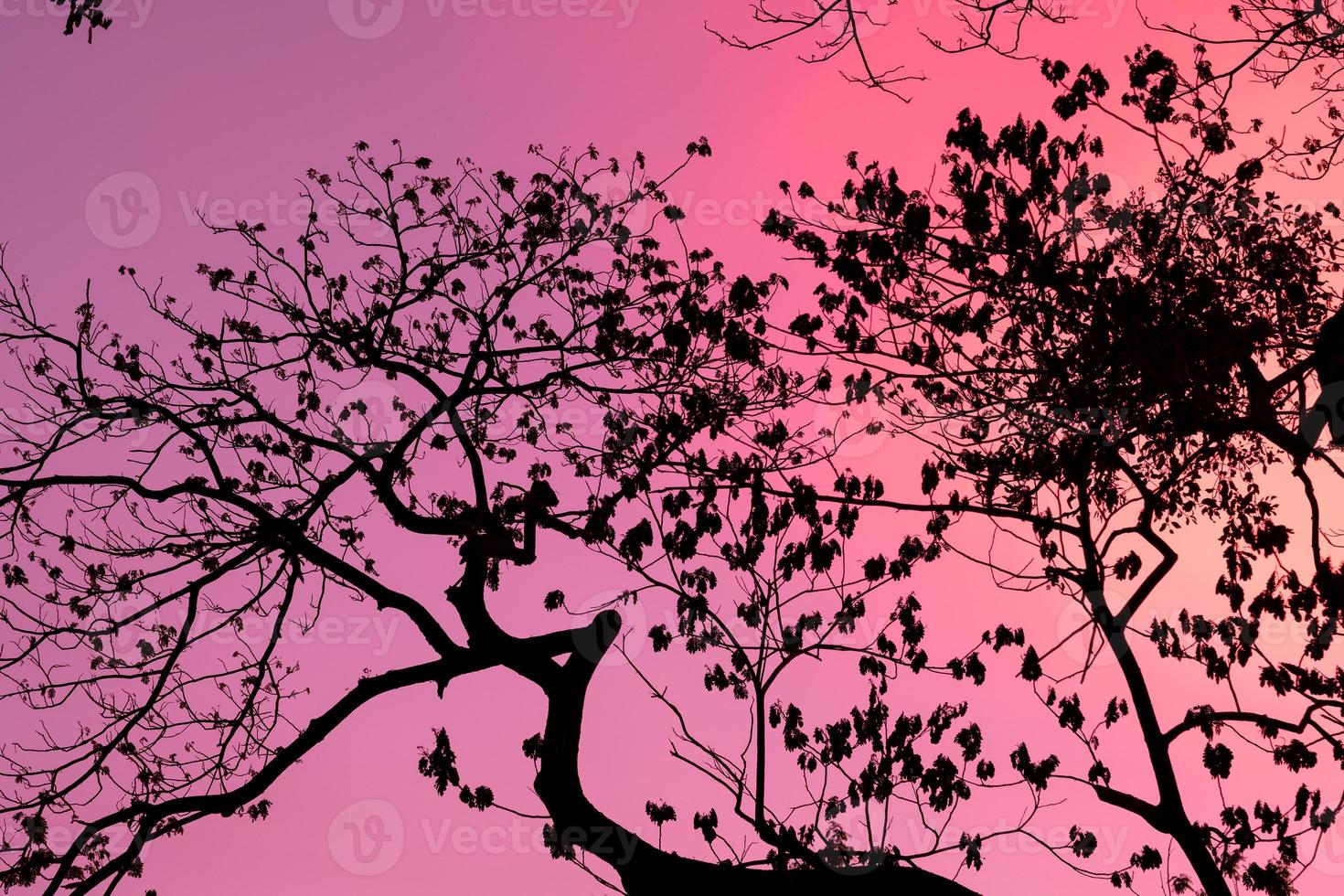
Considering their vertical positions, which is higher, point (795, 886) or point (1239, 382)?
point (1239, 382)

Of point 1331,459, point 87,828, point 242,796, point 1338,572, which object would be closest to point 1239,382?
point 1331,459

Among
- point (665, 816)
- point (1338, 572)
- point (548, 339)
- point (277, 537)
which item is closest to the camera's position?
point (1338, 572)

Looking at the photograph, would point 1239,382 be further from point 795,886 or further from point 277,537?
point 277,537

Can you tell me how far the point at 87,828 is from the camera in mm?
9523

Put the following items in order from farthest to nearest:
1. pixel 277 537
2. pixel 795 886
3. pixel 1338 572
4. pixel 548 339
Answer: pixel 548 339 → pixel 277 537 → pixel 795 886 → pixel 1338 572

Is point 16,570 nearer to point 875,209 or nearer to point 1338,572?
point 875,209

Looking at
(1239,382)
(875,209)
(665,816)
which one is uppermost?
(875,209)

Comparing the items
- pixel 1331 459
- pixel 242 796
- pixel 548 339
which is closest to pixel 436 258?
pixel 548 339

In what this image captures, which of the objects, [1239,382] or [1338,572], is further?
[1239,382]

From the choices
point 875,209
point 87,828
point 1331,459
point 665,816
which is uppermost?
point 875,209

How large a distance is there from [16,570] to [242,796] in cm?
289

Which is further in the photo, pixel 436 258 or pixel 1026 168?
pixel 436 258

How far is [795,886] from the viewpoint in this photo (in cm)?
934

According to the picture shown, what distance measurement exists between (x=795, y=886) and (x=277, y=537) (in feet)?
18.2
